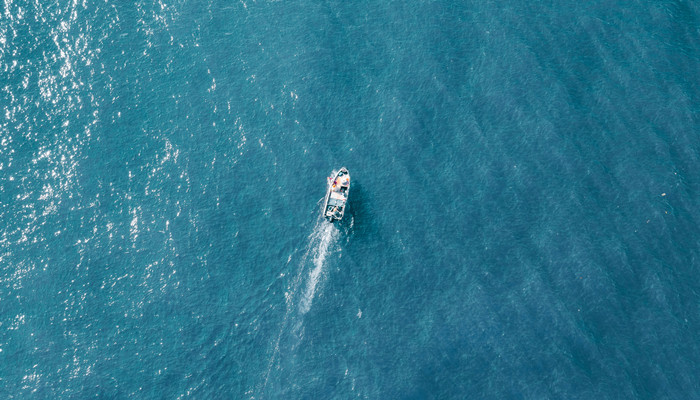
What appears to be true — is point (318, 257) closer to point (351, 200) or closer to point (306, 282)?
point (306, 282)

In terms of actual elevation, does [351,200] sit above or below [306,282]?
above

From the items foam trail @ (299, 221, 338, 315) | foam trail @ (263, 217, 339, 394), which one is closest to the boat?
foam trail @ (299, 221, 338, 315)

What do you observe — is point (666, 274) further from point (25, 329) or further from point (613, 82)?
point (25, 329)

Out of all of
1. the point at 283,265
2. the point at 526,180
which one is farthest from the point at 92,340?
the point at 526,180

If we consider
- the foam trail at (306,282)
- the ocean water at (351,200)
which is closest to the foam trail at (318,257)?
the foam trail at (306,282)

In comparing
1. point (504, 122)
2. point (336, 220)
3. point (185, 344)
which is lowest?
point (185, 344)

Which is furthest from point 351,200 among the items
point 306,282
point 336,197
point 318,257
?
point 306,282
